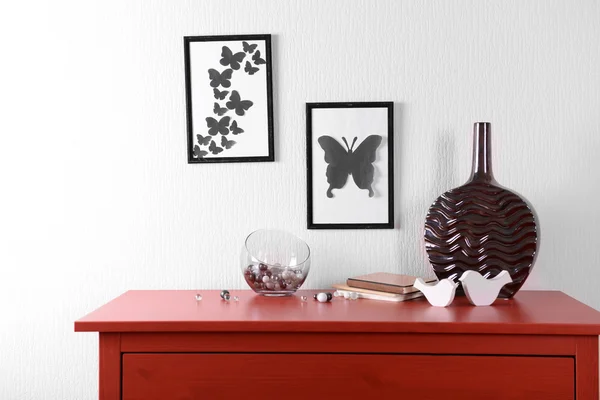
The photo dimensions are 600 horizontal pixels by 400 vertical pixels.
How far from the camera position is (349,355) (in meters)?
1.41

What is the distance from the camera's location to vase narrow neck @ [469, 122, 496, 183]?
171 cm

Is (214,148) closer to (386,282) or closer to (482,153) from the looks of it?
(386,282)

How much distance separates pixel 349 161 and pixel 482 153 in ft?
1.21

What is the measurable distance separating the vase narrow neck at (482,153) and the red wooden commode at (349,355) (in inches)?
16.1

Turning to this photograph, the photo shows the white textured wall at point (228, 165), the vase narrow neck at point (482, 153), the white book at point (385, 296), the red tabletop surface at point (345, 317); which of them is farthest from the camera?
the white textured wall at point (228, 165)

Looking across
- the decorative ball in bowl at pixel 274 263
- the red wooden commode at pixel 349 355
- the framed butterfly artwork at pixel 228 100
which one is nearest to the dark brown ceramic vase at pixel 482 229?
the red wooden commode at pixel 349 355

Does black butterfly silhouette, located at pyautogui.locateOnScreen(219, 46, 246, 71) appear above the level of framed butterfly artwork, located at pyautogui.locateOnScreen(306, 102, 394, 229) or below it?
above

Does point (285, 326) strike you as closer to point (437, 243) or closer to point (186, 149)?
point (437, 243)

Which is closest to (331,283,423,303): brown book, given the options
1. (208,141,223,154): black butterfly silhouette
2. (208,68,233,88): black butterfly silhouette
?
(208,141,223,154): black butterfly silhouette

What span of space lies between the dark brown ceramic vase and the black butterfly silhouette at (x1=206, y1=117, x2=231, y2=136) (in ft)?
2.09

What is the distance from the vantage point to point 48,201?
1.90m

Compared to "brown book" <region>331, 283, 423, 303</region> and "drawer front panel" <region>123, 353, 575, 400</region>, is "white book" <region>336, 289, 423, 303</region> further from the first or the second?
"drawer front panel" <region>123, 353, 575, 400</region>

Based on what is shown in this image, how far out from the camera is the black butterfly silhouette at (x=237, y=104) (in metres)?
1.87

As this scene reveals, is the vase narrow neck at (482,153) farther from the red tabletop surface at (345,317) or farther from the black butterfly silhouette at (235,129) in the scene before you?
the black butterfly silhouette at (235,129)
